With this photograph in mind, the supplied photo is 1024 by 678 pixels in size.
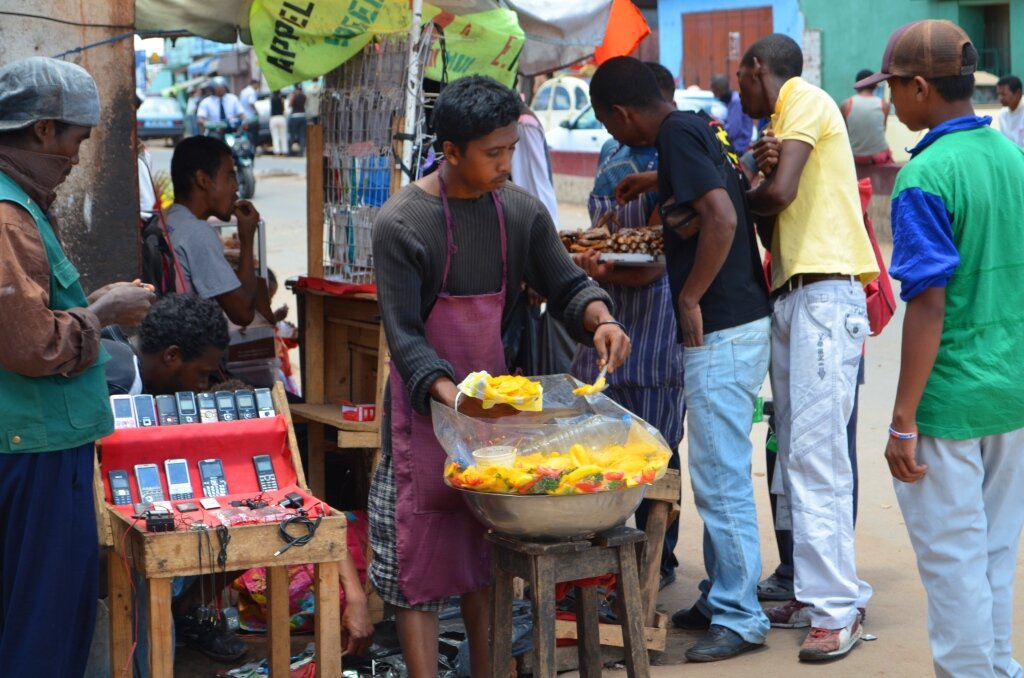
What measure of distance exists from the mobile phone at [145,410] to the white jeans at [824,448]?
2209mm

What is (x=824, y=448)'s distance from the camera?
4.40m

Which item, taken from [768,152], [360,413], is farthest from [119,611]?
[768,152]

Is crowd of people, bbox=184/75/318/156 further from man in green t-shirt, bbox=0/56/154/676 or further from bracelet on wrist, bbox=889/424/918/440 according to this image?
bracelet on wrist, bbox=889/424/918/440

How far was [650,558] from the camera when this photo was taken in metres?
4.45

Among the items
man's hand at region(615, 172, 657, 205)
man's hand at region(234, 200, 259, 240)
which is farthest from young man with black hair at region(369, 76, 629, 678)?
man's hand at region(234, 200, 259, 240)

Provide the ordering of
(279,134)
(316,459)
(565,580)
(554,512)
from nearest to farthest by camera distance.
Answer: (554,512) < (565,580) < (316,459) < (279,134)

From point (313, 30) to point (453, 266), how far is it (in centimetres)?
186

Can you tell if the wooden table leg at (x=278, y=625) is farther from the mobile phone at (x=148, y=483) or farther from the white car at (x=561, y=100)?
the white car at (x=561, y=100)

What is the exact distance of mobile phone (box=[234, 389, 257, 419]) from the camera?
4.02 meters

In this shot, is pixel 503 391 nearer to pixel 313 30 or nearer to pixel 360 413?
pixel 360 413

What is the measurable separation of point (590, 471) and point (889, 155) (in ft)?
45.0

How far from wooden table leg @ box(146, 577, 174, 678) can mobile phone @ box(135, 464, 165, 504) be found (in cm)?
37

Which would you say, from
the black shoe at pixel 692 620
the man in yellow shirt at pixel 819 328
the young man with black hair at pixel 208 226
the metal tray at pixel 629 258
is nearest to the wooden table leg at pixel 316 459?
the young man with black hair at pixel 208 226

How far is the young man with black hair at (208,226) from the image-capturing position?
17.3 ft
